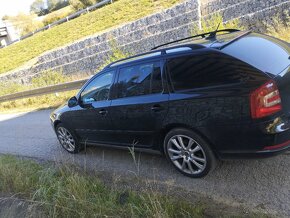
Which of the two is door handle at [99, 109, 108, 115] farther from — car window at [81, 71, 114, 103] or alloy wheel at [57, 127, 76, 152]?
alloy wheel at [57, 127, 76, 152]

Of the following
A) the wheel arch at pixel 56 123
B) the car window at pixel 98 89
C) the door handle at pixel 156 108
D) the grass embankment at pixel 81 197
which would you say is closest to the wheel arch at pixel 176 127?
the door handle at pixel 156 108

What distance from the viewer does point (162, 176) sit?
4.95m

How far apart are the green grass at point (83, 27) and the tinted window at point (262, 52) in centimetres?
1866

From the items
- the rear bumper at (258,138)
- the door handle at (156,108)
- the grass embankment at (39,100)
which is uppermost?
the door handle at (156,108)

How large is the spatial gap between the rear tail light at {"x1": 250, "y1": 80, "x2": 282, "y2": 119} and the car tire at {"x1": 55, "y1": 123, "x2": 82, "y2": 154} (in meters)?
3.88

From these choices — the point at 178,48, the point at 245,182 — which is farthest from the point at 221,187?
the point at 178,48

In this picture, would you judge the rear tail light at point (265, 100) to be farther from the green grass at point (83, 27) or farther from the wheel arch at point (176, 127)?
the green grass at point (83, 27)

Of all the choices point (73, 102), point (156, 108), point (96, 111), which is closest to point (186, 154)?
point (156, 108)

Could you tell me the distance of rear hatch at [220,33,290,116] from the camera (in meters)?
3.82

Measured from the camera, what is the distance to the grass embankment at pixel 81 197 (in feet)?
12.8

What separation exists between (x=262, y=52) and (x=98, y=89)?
274cm

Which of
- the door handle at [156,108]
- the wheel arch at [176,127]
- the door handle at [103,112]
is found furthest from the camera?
the door handle at [103,112]

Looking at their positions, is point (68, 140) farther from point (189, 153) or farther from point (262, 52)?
point (262, 52)

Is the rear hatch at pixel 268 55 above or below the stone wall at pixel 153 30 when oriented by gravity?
above
